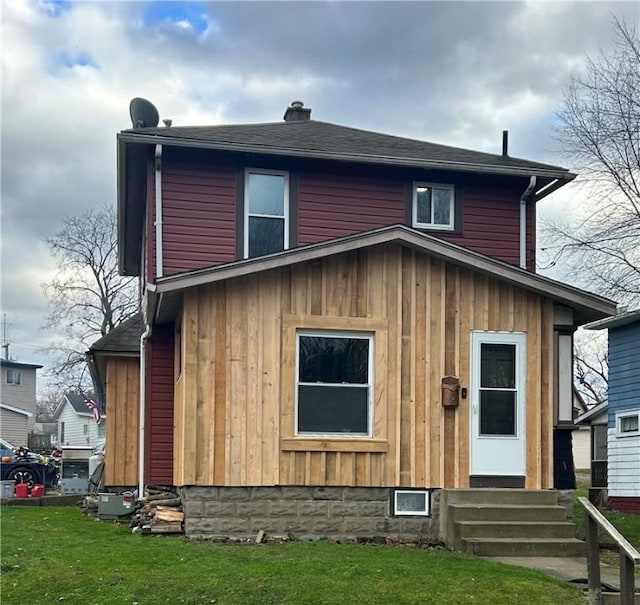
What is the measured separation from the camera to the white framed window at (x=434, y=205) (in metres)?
13.2

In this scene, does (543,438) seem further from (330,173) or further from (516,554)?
(330,173)

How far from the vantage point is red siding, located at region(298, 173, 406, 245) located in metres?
12.8

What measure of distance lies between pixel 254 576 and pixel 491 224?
819 cm

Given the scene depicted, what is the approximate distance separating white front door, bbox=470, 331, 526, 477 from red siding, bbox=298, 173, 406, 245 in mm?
3461

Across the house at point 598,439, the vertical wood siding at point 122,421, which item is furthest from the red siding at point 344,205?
the house at point 598,439

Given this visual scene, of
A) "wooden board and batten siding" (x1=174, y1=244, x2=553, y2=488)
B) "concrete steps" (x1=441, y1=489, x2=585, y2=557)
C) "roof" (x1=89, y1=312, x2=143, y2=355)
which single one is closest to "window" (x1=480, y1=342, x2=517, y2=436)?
"wooden board and batten siding" (x1=174, y1=244, x2=553, y2=488)

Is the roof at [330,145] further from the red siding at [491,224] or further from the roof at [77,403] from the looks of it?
the roof at [77,403]

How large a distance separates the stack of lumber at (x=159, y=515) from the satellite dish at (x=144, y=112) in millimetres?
6449

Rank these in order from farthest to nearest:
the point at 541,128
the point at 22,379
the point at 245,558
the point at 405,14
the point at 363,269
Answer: the point at 22,379
the point at 541,128
the point at 405,14
the point at 363,269
the point at 245,558

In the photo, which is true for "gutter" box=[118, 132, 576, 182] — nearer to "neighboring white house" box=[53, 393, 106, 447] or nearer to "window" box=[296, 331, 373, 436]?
"window" box=[296, 331, 373, 436]

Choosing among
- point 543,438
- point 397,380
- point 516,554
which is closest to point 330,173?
point 397,380

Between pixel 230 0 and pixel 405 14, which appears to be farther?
pixel 405 14

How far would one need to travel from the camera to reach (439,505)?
9.73 meters

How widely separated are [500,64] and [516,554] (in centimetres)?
976
